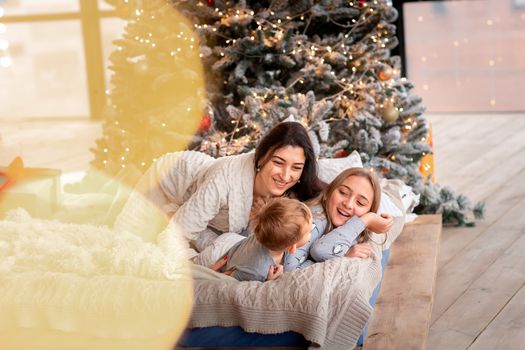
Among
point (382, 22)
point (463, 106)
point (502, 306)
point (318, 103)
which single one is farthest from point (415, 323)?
point (463, 106)

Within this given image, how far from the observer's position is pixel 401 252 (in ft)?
12.1

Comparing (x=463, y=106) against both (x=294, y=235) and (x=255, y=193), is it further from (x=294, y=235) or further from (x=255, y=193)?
(x=294, y=235)

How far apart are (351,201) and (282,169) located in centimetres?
26

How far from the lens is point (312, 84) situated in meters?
4.62

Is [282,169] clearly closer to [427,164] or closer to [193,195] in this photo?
[193,195]

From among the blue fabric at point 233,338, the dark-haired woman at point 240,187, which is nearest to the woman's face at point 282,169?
the dark-haired woman at point 240,187

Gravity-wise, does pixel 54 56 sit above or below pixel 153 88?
below

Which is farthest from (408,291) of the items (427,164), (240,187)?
(427,164)

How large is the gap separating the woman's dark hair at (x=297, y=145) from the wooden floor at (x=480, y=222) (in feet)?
2.07

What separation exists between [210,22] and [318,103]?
0.78 m

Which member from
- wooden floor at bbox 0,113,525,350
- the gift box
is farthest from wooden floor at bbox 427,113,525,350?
the gift box

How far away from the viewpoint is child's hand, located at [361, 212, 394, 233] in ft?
10.6

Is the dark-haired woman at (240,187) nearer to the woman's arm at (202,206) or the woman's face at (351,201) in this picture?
the woman's arm at (202,206)

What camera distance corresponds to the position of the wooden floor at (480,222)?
329 centimetres
